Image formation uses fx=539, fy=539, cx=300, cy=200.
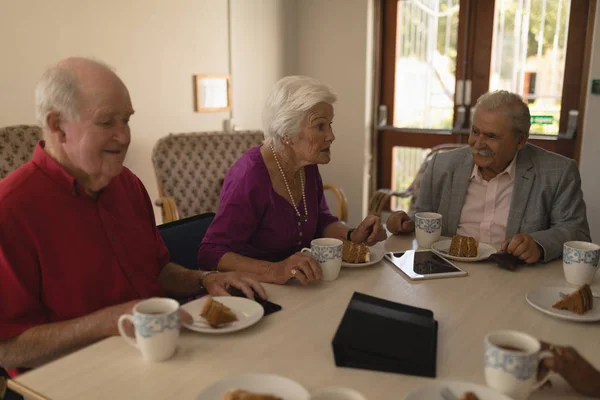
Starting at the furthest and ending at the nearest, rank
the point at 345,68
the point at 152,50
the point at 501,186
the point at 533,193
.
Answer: the point at 345,68, the point at 152,50, the point at 501,186, the point at 533,193

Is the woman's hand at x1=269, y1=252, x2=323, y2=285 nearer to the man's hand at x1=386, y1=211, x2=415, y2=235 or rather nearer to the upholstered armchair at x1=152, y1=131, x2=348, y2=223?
the man's hand at x1=386, y1=211, x2=415, y2=235

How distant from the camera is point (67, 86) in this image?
4.30ft

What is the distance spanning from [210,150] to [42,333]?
2179mm

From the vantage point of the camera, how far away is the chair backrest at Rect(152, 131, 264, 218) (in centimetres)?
312

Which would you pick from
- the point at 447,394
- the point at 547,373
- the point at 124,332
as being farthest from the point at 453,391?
the point at 124,332

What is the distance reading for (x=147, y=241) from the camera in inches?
63.0

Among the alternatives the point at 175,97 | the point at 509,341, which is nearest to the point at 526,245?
the point at 509,341

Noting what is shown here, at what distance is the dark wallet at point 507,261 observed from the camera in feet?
5.30

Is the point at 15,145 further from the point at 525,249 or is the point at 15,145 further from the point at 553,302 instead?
the point at 553,302

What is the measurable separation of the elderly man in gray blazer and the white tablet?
28 cm

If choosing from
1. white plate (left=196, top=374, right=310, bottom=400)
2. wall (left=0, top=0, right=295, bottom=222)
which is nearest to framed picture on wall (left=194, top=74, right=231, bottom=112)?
wall (left=0, top=0, right=295, bottom=222)

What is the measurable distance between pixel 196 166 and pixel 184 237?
1366 millimetres

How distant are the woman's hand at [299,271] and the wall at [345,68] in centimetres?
311

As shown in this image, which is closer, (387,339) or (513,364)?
(513,364)
